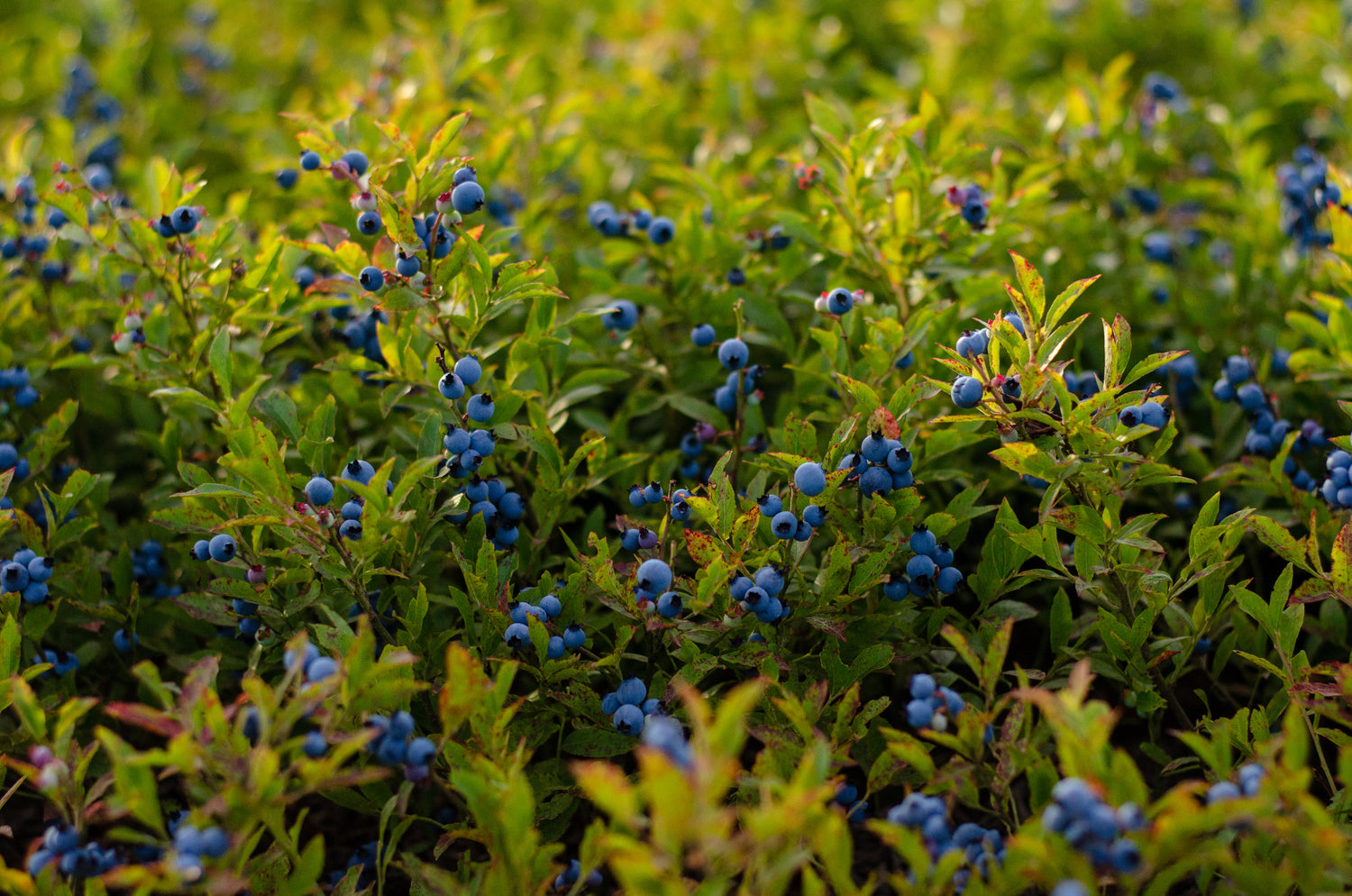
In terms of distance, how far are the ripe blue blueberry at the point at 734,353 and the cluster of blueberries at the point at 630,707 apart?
0.82 meters

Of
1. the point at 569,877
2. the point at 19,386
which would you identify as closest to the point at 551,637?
the point at 569,877

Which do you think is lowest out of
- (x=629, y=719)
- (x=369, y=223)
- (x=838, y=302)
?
(x=629, y=719)

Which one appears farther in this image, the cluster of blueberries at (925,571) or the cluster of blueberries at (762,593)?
the cluster of blueberries at (925,571)

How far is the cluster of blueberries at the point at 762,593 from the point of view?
222 cm

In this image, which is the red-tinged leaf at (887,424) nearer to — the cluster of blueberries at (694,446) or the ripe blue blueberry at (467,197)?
the cluster of blueberries at (694,446)

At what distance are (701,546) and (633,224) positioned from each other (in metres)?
1.33

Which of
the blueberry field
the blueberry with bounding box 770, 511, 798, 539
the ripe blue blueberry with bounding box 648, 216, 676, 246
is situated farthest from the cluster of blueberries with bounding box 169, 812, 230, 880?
the ripe blue blueberry with bounding box 648, 216, 676, 246

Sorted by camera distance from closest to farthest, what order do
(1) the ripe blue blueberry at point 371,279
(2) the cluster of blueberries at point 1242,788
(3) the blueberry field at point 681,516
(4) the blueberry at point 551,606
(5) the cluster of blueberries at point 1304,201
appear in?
(2) the cluster of blueberries at point 1242,788 < (3) the blueberry field at point 681,516 < (4) the blueberry at point 551,606 < (1) the ripe blue blueberry at point 371,279 < (5) the cluster of blueberries at point 1304,201

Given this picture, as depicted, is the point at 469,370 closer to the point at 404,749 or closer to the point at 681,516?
the point at 681,516

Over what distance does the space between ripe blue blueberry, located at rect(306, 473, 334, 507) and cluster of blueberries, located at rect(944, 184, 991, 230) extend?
1825 mm

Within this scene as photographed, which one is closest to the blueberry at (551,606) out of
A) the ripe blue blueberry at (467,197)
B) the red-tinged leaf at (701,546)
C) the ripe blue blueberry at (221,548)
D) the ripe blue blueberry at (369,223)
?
the red-tinged leaf at (701,546)

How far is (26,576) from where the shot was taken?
2.53 metres

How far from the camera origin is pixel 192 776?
1860mm

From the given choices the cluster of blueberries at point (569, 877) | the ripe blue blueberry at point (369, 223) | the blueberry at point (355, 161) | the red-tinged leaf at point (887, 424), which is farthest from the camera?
the blueberry at point (355, 161)
